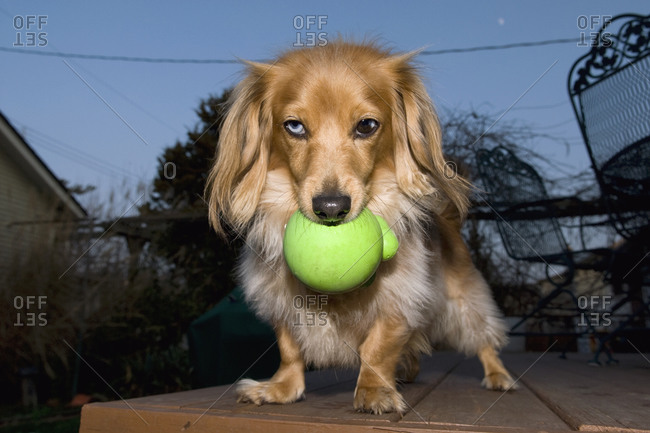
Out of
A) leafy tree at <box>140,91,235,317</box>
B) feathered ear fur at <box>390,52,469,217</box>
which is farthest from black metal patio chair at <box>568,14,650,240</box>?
leafy tree at <box>140,91,235,317</box>

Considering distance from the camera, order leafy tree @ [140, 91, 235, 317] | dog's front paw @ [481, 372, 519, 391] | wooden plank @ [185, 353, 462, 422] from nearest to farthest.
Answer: wooden plank @ [185, 353, 462, 422]
dog's front paw @ [481, 372, 519, 391]
leafy tree @ [140, 91, 235, 317]

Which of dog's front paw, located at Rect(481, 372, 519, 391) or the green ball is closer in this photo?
the green ball

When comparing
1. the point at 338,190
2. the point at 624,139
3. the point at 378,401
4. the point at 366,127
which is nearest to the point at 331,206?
the point at 338,190

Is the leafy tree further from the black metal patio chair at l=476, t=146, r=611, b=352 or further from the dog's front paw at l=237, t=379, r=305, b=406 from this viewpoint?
the dog's front paw at l=237, t=379, r=305, b=406

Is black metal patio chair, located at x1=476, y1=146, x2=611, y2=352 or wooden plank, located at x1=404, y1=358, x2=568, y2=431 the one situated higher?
black metal patio chair, located at x1=476, y1=146, x2=611, y2=352

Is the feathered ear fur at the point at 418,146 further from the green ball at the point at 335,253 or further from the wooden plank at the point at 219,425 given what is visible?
the wooden plank at the point at 219,425

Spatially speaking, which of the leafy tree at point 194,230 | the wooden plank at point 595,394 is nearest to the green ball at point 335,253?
the wooden plank at point 595,394

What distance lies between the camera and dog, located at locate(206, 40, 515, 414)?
195cm

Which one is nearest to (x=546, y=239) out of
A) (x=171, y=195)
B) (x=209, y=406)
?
(x=209, y=406)

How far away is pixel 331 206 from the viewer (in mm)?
1738

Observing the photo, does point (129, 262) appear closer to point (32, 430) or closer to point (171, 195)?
point (171, 195)

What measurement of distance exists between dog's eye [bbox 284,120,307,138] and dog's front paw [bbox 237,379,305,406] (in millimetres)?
915

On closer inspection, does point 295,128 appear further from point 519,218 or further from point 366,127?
Answer: point 519,218

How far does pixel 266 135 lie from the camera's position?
2.29 metres
